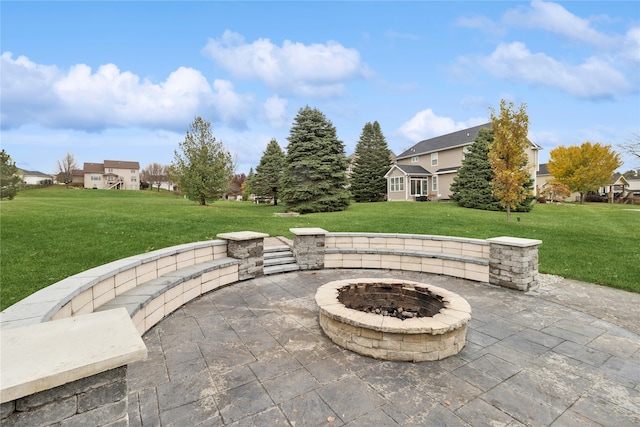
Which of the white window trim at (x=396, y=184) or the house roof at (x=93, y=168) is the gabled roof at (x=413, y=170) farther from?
the house roof at (x=93, y=168)

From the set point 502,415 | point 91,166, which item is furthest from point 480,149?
point 91,166

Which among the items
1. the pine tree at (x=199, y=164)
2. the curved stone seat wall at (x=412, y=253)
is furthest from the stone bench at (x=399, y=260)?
the pine tree at (x=199, y=164)

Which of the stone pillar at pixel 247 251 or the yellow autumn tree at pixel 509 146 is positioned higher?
the yellow autumn tree at pixel 509 146

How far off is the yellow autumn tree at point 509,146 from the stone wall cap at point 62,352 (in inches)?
665

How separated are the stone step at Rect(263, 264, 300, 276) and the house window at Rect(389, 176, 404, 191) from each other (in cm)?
2567

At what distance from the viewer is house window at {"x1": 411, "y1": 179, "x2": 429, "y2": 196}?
3084cm

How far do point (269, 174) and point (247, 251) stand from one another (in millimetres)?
23109

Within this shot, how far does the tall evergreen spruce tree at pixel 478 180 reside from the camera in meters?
21.6

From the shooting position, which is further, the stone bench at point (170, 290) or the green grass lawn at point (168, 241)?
the green grass lawn at point (168, 241)

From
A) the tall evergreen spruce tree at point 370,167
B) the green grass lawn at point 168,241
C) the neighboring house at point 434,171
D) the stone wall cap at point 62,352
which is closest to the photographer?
the stone wall cap at point 62,352

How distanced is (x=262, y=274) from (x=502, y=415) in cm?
535

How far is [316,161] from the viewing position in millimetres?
21422

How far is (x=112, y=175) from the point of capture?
62938mm

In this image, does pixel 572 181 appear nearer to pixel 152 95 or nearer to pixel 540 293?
pixel 540 293
